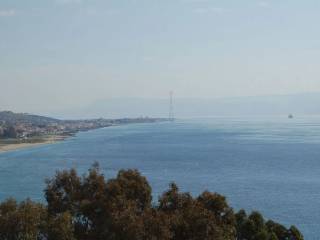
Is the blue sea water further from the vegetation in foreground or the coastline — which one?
the coastline

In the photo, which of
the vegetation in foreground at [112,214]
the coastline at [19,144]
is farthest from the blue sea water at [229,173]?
the coastline at [19,144]

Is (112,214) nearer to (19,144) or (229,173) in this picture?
(229,173)

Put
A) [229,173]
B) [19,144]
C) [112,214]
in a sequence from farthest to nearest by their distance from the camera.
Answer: [19,144] < [229,173] < [112,214]

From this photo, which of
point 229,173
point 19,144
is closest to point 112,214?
point 229,173

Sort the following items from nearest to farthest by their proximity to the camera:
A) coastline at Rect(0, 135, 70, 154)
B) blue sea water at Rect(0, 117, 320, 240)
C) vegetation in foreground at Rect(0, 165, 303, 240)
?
1. vegetation in foreground at Rect(0, 165, 303, 240)
2. blue sea water at Rect(0, 117, 320, 240)
3. coastline at Rect(0, 135, 70, 154)

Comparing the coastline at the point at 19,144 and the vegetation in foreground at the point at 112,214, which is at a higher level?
→ the vegetation in foreground at the point at 112,214

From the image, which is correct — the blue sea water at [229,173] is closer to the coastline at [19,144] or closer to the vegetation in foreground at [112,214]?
the vegetation in foreground at [112,214]

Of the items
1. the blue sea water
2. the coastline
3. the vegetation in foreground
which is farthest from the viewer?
the coastline

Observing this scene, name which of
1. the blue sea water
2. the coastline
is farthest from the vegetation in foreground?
the coastline

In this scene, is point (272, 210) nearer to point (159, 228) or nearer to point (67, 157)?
point (159, 228)
